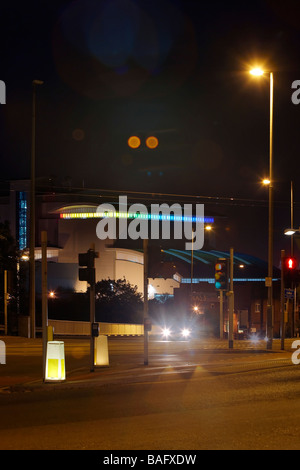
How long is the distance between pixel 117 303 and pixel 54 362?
5066 centimetres

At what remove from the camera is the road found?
28.9ft

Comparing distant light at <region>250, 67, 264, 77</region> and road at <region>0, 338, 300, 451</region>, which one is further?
distant light at <region>250, 67, 264, 77</region>

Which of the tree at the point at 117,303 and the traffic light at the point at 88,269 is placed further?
the tree at the point at 117,303

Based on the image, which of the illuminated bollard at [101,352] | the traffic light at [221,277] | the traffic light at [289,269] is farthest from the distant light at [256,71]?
the illuminated bollard at [101,352]

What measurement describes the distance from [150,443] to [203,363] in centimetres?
1297

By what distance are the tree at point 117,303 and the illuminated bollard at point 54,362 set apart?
48.6m

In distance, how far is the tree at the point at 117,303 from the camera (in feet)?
213

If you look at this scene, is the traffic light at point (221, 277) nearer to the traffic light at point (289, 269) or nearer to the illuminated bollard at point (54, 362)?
the traffic light at point (289, 269)

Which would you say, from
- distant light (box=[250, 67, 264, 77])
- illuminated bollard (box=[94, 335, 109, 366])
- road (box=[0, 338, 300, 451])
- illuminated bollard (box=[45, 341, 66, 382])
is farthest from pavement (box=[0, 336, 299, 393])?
distant light (box=[250, 67, 264, 77])

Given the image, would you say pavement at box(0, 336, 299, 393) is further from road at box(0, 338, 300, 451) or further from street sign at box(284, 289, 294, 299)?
street sign at box(284, 289, 294, 299)

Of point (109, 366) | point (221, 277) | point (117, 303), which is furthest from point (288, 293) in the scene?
point (117, 303)

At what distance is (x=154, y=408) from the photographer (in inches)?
461

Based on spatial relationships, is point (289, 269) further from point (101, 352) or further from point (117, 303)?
point (117, 303)

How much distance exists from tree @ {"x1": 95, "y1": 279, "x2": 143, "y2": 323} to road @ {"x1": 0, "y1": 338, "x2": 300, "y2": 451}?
44.5 metres
